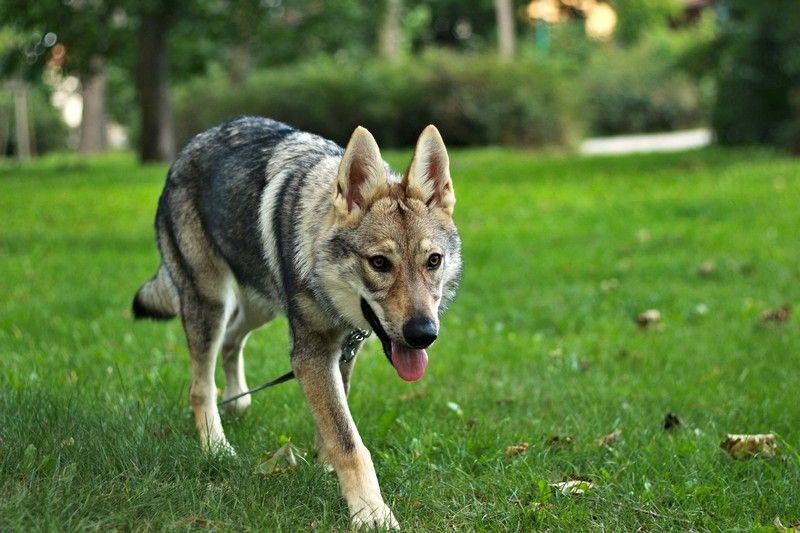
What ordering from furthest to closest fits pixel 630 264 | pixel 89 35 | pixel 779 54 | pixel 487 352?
pixel 89 35, pixel 779 54, pixel 630 264, pixel 487 352

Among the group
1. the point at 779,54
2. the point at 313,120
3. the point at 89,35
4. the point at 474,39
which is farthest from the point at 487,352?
the point at 474,39

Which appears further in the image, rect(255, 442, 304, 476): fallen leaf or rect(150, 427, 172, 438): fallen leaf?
rect(150, 427, 172, 438): fallen leaf

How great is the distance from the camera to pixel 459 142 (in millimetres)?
26984

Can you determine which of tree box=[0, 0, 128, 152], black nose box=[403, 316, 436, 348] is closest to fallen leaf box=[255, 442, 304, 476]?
black nose box=[403, 316, 436, 348]

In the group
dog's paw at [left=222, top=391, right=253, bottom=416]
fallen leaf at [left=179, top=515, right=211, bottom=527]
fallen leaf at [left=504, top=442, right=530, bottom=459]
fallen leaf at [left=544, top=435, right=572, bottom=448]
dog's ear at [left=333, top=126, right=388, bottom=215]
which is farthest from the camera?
dog's paw at [left=222, top=391, right=253, bottom=416]

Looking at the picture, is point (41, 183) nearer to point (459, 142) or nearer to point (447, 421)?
point (459, 142)

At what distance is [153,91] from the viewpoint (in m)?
22.1

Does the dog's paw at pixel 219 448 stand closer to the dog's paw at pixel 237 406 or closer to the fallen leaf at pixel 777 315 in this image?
the dog's paw at pixel 237 406

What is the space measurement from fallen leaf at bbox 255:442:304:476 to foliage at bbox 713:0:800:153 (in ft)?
51.3

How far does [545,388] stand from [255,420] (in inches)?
71.4

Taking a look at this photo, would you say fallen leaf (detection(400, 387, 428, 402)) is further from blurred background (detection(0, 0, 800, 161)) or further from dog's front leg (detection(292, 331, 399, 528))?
blurred background (detection(0, 0, 800, 161))

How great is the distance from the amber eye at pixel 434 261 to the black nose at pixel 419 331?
0.99ft

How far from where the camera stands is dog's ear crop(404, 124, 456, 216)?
160 inches

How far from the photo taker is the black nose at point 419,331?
12.0ft
